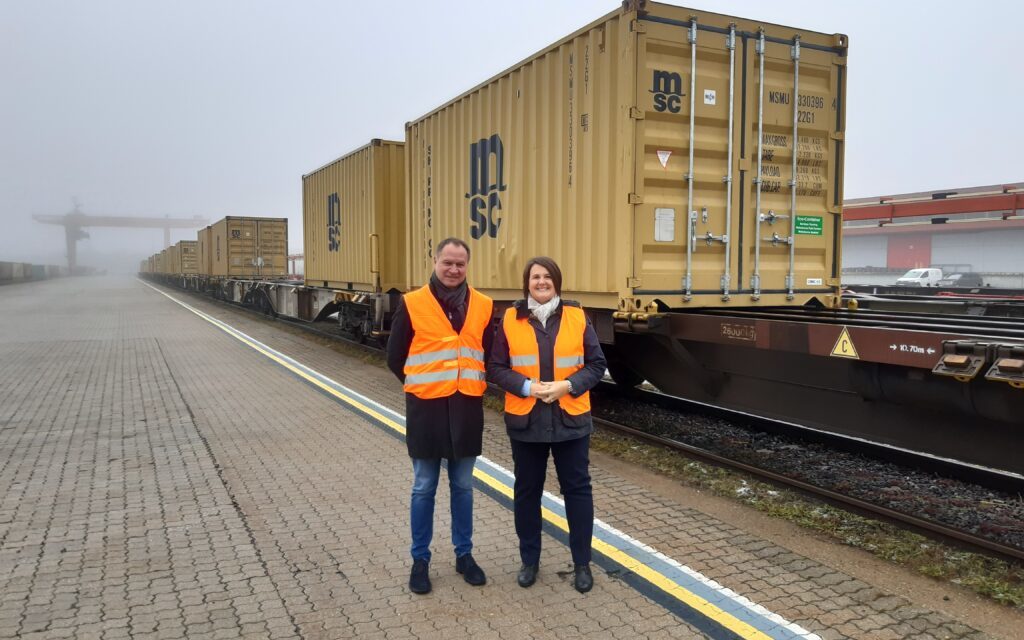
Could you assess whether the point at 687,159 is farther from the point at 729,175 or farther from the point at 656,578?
the point at 656,578

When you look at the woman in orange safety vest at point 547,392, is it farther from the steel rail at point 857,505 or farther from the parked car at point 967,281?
the parked car at point 967,281

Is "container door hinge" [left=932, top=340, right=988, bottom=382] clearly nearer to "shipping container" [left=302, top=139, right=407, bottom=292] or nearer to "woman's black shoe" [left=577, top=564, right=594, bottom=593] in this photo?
"woman's black shoe" [left=577, top=564, right=594, bottom=593]

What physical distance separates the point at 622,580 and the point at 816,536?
1.41 metres

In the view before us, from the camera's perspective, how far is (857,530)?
4.29m

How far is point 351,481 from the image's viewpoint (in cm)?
522

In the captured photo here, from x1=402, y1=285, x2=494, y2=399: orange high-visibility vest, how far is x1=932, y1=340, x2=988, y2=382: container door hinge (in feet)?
7.99

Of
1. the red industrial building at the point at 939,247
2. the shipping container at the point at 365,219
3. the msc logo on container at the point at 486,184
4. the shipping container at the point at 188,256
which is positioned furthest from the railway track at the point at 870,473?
the shipping container at the point at 188,256

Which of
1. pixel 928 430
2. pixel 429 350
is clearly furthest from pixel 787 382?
pixel 429 350

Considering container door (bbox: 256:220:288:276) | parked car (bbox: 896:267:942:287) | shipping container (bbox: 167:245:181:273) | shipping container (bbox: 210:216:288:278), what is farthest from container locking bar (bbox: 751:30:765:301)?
shipping container (bbox: 167:245:181:273)

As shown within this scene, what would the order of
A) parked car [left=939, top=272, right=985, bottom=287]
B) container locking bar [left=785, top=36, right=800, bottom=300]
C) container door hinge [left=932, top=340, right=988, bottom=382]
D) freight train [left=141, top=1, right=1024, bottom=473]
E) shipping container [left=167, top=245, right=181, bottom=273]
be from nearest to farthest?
container door hinge [left=932, top=340, right=988, bottom=382]
freight train [left=141, top=1, right=1024, bottom=473]
container locking bar [left=785, top=36, right=800, bottom=300]
parked car [left=939, top=272, right=985, bottom=287]
shipping container [left=167, top=245, right=181, bottom=273]

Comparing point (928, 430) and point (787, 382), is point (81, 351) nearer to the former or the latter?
point (787, 382)

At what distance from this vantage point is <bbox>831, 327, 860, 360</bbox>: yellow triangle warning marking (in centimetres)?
432

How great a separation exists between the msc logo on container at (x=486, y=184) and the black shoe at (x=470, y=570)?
15.7 ft

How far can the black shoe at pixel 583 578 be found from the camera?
11.2 ft
